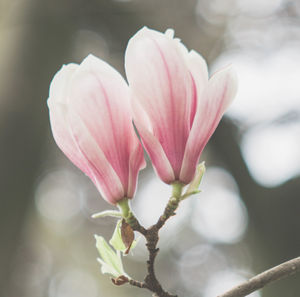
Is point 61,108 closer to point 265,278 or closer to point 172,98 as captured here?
point 172,98

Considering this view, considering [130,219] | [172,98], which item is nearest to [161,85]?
[172,98]

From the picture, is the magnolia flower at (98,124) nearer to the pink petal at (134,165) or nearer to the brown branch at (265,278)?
the pink petal at (134,165)

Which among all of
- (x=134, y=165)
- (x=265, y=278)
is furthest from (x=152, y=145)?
(x=265, y=278)

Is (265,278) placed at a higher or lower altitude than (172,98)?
lower

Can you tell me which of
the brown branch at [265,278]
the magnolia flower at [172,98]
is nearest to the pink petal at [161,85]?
the magnolia flower at [172,98]

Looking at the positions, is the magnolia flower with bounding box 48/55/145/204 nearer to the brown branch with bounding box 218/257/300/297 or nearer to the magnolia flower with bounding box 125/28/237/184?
the magnolia flower with bounding box 125/28/237/184
